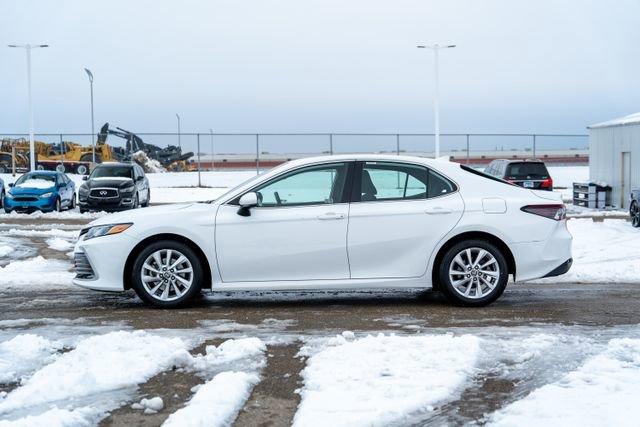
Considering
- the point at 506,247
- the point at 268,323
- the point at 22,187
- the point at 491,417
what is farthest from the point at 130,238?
the point at 22,187

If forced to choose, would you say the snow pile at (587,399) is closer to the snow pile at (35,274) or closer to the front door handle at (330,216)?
the front door handle at (330,216)

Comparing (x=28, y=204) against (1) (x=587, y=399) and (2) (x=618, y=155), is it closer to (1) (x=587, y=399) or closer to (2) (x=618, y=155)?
(2) (x=618, y=155)

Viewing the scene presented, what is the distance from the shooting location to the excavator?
45.5 meters

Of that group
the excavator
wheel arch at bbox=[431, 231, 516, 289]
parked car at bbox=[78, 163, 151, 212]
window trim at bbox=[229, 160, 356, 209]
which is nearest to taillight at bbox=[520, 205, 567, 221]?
wheel arch at bbox=[431, 231, 516, 289]

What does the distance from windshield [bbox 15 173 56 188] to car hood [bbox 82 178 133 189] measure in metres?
1.42

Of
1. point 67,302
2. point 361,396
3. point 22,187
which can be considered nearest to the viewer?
point 361,396

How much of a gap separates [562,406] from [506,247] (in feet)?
12.2

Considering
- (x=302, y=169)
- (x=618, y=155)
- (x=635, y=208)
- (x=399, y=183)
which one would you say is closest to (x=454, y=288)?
(x=399, y=183)

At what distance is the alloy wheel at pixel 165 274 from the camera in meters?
8.34

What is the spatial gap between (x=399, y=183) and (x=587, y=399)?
3966 millimetres

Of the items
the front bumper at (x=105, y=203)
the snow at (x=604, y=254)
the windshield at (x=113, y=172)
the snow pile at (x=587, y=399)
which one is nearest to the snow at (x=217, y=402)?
the snow pile at (x=587, y=399)

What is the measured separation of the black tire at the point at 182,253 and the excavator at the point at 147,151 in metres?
37.6

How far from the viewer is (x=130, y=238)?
27.4 ft

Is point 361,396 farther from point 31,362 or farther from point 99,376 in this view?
point 31,362
